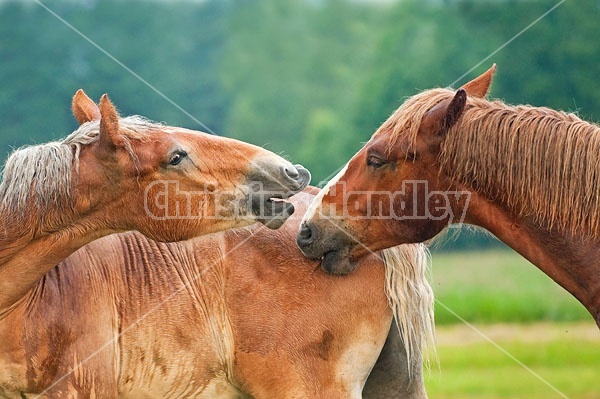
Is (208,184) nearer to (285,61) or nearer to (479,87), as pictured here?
(479,87)

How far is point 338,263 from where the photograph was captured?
541 centimetres

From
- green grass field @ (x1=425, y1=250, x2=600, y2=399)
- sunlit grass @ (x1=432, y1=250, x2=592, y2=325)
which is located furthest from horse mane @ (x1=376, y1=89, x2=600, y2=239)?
sunlit grass @ (x1=432, y1=250, x2=592, y2=325)

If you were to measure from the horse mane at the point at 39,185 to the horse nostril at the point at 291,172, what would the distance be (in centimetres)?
121

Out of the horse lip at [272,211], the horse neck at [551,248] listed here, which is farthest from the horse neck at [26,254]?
the horse neck at [551,248]

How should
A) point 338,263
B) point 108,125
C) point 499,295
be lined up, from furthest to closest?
point 499,295
point 338,263
point 108,125

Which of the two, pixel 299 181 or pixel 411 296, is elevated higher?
pixel 299 181

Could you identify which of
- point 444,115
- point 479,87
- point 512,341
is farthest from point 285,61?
point 444,115

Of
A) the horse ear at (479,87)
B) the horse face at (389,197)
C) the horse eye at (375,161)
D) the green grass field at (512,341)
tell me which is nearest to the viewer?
the horse face at (389,197)

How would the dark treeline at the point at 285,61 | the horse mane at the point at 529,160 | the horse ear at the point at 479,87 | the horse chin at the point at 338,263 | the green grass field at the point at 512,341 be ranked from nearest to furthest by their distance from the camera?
the horse mane at the point at 529,160 < the horse chin at the point at 338,263 < the horse ear at the point at 479,87 < the green grass field at the point at 512,341 < the dark treeline at the point at 285,61

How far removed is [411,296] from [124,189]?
6.63 ft

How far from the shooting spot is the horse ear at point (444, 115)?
4.98 m

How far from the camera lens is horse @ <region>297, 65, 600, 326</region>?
190 inches

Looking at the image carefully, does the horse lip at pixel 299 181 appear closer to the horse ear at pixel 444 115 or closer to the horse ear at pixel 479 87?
the horse ear at pixel 444 115

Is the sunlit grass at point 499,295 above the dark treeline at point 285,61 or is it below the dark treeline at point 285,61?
below
